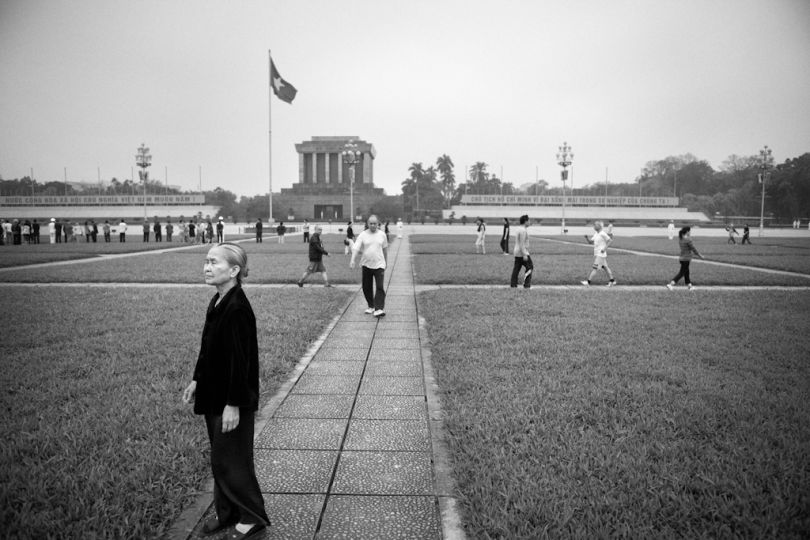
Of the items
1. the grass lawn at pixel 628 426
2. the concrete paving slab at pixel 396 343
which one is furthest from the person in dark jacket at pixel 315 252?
the concrete paving slab at pixel 396 343

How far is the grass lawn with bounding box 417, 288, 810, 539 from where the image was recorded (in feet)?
9.66

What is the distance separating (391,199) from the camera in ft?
268

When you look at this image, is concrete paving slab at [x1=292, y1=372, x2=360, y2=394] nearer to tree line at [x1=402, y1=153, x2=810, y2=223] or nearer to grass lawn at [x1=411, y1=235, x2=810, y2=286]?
grass lawn at [x1=411, y1=235, x2=810, y2=286]

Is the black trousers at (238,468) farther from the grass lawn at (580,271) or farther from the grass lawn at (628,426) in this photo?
the grass lawn at (580,271)

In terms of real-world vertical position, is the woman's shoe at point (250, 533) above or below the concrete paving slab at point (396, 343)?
below

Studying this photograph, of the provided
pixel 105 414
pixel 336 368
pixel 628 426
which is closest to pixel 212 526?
pixel 105 414

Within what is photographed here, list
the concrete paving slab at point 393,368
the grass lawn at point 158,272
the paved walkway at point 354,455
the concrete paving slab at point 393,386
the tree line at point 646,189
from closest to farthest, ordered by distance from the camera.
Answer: the paved walkway at point 354,455
the concrete paving slab at point 393,386
the concrete paving slab at point 393,368
the grass lawn at point 158,272
the tree line at point 646,189

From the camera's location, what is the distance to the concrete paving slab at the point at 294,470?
3.28 metres

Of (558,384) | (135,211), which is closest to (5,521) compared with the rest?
(558,384)

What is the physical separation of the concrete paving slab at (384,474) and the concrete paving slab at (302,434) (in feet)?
0.95

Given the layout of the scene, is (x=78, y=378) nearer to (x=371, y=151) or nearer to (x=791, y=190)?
(x=371, y=151)

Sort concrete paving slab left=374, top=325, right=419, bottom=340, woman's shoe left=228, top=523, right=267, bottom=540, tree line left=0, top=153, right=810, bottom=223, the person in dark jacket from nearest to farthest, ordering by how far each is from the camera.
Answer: woman's shoe left=228, top=523, right=267, bottom=540, concrete paving slab left=374, top=325, right=419, bottom=340, the person in dark jacket, tree line left=0, top=153, right=810, bottom=223

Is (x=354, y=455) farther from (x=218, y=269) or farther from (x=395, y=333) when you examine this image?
(x=395, y=333)

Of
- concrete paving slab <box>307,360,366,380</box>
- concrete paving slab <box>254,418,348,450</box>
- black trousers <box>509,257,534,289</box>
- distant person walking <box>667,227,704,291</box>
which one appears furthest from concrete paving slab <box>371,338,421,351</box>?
distant person walking <box>667,227,704,291</box>
